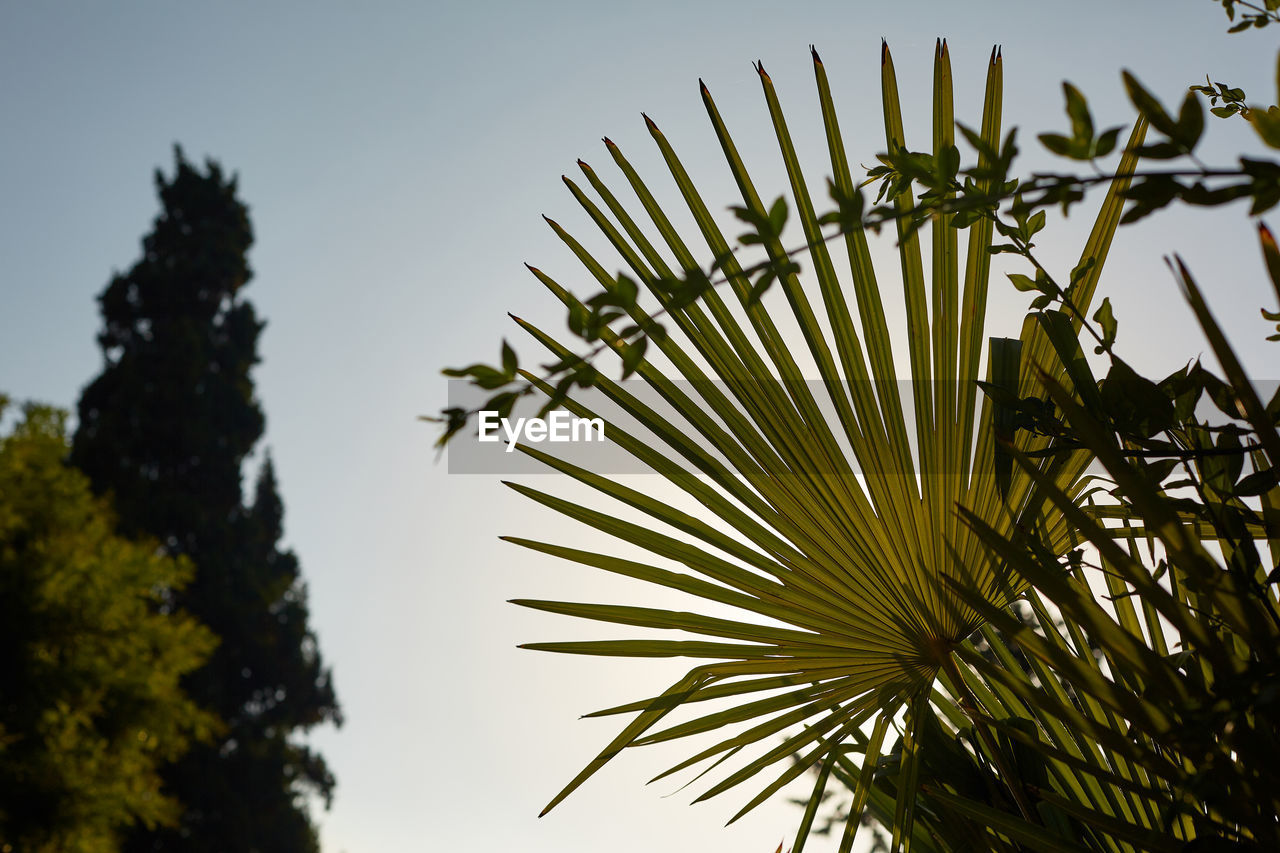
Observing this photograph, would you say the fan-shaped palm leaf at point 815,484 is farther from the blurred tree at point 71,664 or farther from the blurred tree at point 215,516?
the blurred tree at point 215,516

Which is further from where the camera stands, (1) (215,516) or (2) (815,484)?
(1) (215,516)

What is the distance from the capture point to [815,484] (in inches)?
47.4

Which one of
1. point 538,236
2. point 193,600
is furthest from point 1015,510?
point 193,600

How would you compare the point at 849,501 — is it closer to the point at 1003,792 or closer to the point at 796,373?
the point at 796,373

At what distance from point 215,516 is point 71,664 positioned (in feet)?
17.4

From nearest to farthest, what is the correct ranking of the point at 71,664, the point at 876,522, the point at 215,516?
the point at 876,522 < the point at 71,664 < the point at 215,516

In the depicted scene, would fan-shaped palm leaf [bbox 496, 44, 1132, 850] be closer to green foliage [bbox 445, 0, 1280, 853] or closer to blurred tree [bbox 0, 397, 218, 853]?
green foliage [bbox 445, 0, 1280, 853]

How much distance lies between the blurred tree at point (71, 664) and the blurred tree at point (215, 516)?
10.4 feet

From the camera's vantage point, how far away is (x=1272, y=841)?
21.5 inches

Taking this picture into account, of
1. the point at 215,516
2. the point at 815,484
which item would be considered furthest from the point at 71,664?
the point at 815,484

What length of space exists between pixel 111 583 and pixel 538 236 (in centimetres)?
839

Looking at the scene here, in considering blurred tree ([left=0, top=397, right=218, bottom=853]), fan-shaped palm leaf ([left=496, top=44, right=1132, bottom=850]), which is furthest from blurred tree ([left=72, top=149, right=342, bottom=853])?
fan-shaped palm leaf ([left=496, top=44, right=1132, bottom=850])

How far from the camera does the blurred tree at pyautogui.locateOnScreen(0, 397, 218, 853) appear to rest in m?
6.90

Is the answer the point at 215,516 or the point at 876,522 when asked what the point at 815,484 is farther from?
the point at 215,516
